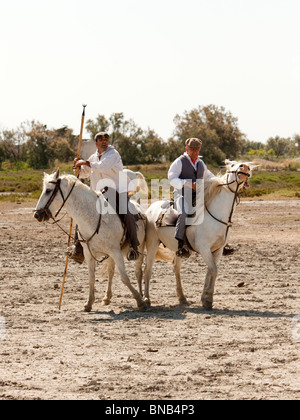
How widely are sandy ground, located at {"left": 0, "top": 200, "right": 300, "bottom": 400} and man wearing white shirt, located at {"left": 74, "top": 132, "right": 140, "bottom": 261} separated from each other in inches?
48.9

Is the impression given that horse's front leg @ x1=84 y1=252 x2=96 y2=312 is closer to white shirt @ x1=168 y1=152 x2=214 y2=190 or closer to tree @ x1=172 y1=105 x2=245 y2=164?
white shirt @ x1=168 y1=152 x2=214 y2=190

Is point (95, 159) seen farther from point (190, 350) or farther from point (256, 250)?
point (256, 250)

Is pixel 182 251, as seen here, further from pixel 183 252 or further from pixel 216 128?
pixel 216 128

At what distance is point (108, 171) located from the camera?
10828 mm

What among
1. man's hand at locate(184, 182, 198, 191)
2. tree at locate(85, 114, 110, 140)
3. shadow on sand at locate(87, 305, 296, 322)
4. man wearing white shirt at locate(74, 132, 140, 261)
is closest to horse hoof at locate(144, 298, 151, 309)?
shadow on sand at locate(87, 305, 296, 322)

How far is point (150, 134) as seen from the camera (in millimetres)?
72062

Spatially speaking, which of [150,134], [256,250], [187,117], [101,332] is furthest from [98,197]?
[187,117]

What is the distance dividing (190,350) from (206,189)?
11.5ft

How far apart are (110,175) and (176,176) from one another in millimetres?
1033

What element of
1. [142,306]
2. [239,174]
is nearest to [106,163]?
[239,174]

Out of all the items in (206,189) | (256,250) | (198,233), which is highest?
(206,189)
